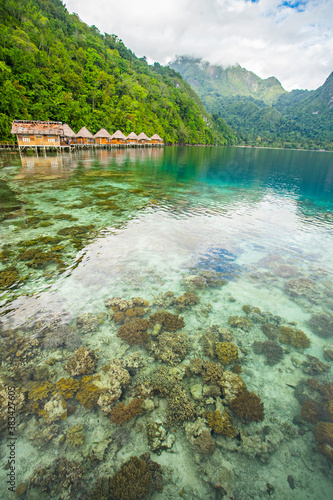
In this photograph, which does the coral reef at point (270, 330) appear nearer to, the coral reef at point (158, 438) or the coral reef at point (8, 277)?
the coral reef at point (158, 438)

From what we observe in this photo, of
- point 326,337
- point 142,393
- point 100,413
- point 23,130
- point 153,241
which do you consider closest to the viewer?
point 100,413

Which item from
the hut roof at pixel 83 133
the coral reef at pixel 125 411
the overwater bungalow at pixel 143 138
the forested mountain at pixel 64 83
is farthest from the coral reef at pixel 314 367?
the overwater bungalow at pixel 143 138

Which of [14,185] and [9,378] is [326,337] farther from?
[14,185]

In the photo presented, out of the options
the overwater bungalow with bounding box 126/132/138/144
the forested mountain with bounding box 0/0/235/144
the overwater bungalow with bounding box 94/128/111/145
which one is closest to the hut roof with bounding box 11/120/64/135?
the forested mountain with bounding box 0/0/235/144

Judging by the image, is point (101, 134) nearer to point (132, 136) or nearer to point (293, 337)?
point (132, 136)

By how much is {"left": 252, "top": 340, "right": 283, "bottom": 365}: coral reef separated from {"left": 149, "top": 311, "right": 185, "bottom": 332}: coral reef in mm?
2043

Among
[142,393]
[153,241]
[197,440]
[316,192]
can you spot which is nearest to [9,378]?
[142,393]

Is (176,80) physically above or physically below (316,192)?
above

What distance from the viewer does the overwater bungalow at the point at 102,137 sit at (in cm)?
6792

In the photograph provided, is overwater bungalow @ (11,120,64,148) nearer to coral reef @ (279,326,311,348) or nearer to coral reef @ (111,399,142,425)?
coral reef @ (111,399,142,425)

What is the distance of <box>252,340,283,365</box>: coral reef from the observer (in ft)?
18.4

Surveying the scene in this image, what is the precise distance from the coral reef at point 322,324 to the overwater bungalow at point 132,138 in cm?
8599

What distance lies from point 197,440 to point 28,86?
80.0 m

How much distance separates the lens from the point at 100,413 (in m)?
4.27
